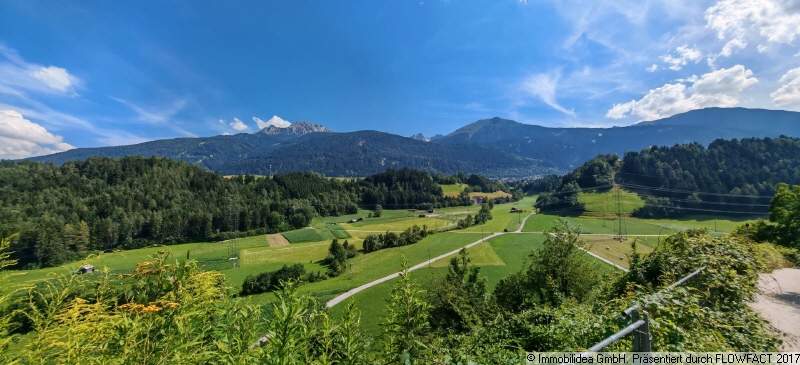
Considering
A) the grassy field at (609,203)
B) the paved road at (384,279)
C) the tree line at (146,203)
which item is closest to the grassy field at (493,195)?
the tree line at (146,203)

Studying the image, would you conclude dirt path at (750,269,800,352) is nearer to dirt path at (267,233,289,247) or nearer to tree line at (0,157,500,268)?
dirt path at (267,233,289,247)

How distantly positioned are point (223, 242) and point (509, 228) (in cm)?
8522

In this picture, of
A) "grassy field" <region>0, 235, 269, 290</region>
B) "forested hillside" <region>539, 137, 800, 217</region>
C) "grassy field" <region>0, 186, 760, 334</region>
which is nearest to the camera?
"grassy field" <region>0, 186, 760, 334</region>

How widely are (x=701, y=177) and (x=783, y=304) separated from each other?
536ft

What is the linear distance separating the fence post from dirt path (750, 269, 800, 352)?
4.51 metres

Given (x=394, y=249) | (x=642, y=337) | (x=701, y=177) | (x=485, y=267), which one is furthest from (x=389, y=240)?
(x=701, y=177)

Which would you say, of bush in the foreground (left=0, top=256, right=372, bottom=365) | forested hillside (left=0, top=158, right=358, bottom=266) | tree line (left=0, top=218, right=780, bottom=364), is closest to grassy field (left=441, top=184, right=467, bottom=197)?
forested hillside (left=0, top=158, right=358, bottom=266)

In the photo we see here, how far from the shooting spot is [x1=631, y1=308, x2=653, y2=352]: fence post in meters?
3.92

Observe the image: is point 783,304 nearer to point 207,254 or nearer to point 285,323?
point 285,323

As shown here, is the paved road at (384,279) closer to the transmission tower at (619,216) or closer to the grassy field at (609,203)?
the transmission tower at (619,216)

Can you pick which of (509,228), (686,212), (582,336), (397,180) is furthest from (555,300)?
(397,180)

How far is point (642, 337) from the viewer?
396 centimetres

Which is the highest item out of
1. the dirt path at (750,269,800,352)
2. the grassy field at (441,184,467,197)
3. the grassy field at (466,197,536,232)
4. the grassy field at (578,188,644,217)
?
the dirt path at (750,269,800,352)

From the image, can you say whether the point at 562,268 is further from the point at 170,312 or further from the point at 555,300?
the point at 170,312
